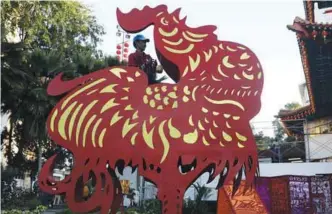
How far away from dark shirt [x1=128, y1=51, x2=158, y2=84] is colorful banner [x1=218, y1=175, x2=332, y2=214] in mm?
5073

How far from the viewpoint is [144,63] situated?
16.7ft

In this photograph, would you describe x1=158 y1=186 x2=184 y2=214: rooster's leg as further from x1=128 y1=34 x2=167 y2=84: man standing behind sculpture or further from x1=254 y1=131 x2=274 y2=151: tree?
x1=254 y1=131 x2=274 y2=151: tree

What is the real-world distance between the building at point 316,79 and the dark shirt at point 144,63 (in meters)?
4.50

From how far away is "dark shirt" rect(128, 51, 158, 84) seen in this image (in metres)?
5.09

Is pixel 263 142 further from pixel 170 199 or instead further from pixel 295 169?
pixel 170 199

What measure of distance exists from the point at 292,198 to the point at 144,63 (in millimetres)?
6024

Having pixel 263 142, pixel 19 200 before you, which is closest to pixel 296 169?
pixel 19 200

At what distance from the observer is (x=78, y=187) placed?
452 centimetres

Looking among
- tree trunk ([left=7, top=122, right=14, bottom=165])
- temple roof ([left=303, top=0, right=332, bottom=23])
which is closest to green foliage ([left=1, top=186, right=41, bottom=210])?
tree trunk ([left=7, top=122, right=14, bottom=165])

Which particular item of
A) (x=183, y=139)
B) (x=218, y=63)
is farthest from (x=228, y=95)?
(x=183, y=139)

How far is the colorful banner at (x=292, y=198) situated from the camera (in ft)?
31.3

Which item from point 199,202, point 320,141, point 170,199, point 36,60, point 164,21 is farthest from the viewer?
point 320,141

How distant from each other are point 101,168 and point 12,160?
12.7 meters

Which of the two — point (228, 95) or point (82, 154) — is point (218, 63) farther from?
point (82, 154)
